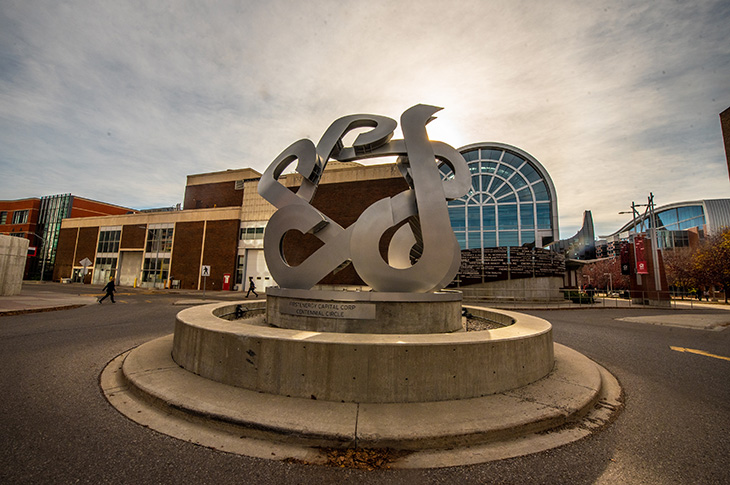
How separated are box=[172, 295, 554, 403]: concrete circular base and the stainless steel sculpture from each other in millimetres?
2326

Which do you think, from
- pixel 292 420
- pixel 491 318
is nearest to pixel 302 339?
pixel 292 420

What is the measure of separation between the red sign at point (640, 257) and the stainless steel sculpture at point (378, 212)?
26.6m

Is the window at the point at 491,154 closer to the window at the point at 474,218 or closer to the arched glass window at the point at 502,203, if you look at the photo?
the arched glass window at the point at 502,203

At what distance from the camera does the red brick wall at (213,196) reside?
45000mm

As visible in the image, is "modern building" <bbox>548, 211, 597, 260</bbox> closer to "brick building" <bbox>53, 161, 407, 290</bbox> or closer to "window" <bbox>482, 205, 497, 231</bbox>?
"window" <bbox>482, 205, 497, 231</bbox>

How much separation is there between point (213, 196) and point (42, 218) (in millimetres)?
35213

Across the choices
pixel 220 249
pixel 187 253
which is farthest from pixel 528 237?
pixel 187 253

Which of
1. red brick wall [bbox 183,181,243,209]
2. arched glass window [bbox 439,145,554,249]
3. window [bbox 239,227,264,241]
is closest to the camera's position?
window [bbox 239,227,264,241]

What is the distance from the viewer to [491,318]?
376 inches

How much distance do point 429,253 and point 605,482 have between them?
450cm

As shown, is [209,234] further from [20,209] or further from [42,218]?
[20,209]

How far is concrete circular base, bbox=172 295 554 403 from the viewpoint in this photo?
165 inches

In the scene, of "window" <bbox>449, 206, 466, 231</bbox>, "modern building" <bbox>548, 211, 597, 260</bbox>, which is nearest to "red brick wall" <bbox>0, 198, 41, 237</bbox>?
"window" <bbox>449, 206, 466, 231</bbox>

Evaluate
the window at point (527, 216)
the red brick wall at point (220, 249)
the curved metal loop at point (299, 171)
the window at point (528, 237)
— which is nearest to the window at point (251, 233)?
the red brick wall at point (220, 249)
